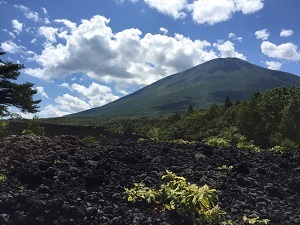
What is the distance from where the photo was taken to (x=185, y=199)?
18.8 ft

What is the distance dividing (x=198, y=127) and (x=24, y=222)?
1044 inches

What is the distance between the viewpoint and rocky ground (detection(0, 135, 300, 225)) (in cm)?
561

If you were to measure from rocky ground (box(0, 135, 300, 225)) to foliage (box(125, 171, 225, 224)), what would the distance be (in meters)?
0.19

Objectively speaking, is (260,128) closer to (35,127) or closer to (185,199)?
(35,127)

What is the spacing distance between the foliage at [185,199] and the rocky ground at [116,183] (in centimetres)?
19

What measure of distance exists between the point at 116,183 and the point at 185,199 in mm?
2102

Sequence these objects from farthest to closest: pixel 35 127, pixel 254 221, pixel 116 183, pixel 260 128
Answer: pixel 260 128, pixel 35 127, pixel 116 183, pixel 254 221

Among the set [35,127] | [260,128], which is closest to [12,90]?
[35,127]

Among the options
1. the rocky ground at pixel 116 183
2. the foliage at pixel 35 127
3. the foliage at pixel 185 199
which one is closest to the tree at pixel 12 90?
the foliage at pixel 35 127

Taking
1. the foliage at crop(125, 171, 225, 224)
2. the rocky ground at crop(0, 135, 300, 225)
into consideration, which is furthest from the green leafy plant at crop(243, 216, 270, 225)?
the foliage at crop(125, 171, 225, 224)

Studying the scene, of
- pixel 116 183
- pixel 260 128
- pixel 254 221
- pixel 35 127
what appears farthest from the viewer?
pixel 260 128

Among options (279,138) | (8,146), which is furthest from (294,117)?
(8,146)

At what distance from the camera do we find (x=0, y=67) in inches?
832

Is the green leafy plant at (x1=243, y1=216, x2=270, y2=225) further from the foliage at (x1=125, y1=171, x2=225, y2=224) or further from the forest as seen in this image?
the forest
